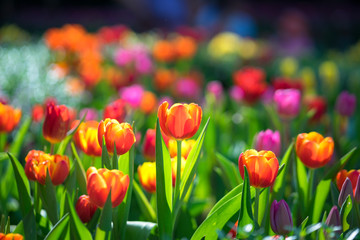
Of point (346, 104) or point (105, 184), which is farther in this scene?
point (346, 104)

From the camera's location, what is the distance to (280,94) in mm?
2129

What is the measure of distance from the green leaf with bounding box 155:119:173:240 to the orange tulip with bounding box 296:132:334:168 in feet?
1.28

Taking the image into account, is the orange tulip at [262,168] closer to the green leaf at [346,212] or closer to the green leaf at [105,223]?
the green leaf at [346,212]

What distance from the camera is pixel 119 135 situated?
46.8 inches

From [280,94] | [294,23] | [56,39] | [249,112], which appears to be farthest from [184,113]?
[294,23]

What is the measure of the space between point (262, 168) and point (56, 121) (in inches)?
24.2

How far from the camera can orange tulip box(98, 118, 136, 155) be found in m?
1.19

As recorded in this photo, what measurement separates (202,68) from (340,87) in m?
1.46

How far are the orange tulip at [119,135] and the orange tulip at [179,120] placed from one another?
88 millimetres

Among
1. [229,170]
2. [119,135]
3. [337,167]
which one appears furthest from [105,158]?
[337,167]

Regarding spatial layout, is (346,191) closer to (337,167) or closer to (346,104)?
(337,167)

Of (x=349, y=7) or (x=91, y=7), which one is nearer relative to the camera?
(x=349, y=7)

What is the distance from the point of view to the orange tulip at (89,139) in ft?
4.54

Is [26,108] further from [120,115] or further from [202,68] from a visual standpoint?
[202,68]
